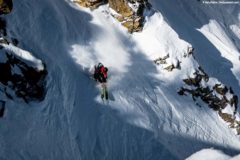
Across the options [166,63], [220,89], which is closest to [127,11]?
[166,63]

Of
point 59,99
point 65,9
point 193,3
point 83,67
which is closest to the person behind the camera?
point 59,99

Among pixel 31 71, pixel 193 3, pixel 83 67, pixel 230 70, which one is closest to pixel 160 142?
pixel 83 67

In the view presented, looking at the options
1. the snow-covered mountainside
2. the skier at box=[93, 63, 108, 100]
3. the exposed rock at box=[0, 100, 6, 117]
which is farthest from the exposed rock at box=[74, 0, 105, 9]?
the exposed rock at box=[0, 100, 6, 117]

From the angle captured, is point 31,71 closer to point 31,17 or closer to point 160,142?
point 31,17

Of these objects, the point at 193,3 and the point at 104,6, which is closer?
the point at 104,6

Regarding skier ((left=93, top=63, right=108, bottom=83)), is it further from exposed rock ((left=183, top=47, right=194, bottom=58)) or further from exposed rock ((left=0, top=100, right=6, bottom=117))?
exposed rock ((left=183, top=47, right=194, bottom=58))

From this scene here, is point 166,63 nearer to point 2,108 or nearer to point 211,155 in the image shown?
point 211,155

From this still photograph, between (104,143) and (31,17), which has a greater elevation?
(31,17)
